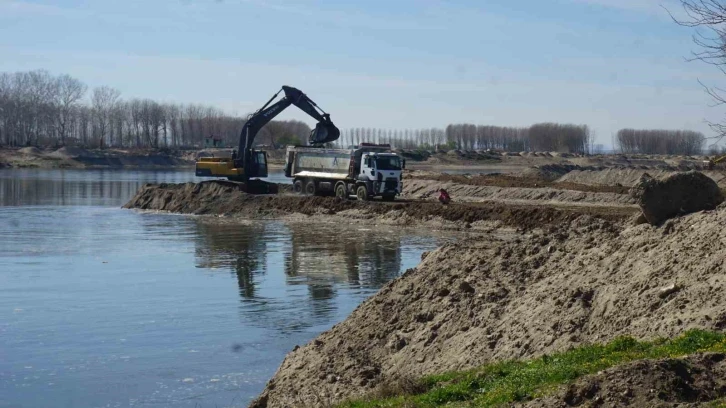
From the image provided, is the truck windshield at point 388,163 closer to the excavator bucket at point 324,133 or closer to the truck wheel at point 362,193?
the truck wheel at point 362,193

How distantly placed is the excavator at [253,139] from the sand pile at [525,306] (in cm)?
3378

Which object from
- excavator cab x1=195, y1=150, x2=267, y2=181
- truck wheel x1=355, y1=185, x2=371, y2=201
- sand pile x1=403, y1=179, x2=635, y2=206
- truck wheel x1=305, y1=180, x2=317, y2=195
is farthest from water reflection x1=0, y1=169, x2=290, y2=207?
sand pile x1=403, y1=179, x2=635, y2=206

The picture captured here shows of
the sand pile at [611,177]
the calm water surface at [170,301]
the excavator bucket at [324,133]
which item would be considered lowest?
the calm water surface at [170,301]

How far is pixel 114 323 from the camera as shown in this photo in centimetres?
1745

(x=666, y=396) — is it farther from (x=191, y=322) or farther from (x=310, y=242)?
(x=310, y=242)

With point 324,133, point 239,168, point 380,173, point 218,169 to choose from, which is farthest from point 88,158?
point 380,173

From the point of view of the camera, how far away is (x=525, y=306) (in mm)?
12633

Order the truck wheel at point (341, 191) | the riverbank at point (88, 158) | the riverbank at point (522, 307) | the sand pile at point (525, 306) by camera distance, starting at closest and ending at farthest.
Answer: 1. the riverbank at point (522, 307)
2. the sand pile at point (525, 306)
3. the truck wheel at point (341, 191)
4. the riverbank at point (88, 158)

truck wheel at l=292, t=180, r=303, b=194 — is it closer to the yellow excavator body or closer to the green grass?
the yellow excavator body

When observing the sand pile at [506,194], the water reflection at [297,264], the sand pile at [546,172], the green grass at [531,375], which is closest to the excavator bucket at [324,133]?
the sand pile at [506,194]

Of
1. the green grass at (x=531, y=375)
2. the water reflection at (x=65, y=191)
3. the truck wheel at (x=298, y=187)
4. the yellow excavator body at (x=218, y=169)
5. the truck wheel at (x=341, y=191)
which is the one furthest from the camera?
the water reflection at (x=65, y=191)

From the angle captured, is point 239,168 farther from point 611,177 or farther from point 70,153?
point 70,153

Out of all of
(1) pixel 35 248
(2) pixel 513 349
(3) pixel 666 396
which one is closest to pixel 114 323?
(2) pixel 513 349

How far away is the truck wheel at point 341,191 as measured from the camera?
44469 millimetres
